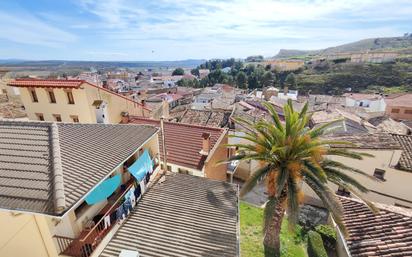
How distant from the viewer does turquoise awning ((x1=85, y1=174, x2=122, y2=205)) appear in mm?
9717

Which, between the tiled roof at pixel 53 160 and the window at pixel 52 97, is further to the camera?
the window at pixel 52 97

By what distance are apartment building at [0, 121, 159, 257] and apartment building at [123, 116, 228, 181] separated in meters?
4.97

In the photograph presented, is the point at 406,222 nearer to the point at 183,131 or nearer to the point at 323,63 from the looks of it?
the point at 183,131

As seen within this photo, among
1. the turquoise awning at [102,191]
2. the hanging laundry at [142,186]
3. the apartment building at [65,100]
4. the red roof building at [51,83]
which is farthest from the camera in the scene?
the apartment building at [65,100]

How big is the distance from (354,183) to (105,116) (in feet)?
67.3

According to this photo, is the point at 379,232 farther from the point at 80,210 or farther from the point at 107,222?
the point at 80,210

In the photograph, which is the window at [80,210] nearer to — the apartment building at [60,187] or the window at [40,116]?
the apartment building at [60,187]

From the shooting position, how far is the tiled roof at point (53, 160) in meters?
7.50

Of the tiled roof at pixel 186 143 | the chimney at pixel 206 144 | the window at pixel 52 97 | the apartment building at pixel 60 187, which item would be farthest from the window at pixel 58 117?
the chimney at pixel 206 144

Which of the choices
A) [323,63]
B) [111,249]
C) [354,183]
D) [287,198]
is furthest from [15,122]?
[323,63]

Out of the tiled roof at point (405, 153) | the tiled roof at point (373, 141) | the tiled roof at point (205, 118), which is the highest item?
the tiled roof at point (373, 141)

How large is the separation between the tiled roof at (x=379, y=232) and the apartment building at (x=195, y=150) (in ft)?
29.8

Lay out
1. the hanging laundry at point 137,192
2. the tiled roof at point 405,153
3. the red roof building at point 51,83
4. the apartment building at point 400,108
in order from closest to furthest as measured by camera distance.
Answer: the hanging laundry at point 137,192 → the tiled roof at point 405,153 → the red roof building at point 51,83 → the apartment building at point 400,108

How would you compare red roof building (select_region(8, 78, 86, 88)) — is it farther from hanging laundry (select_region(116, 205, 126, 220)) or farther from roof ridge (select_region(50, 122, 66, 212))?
hanging laundry (select_region(116, 205, 126, 220))
